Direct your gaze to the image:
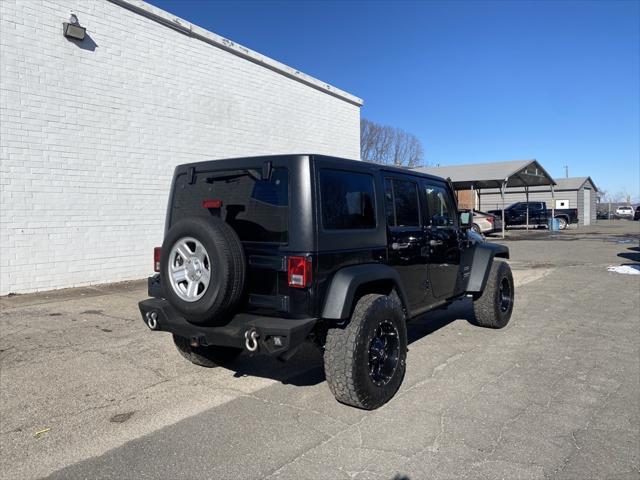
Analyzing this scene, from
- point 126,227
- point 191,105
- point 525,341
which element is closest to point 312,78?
point 191,105

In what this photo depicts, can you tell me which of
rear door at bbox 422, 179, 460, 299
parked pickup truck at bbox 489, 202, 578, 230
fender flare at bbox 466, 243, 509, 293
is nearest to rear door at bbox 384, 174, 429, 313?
rear door at bbox 422, 179, 460, 299

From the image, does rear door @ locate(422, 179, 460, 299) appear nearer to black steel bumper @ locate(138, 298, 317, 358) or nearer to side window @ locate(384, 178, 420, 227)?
side window @ locate(384, 178, 420, 227)

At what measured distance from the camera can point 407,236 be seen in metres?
4.87

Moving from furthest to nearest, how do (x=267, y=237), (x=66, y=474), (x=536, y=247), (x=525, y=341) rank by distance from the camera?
(x=536, y=247) < (x=525, y=341) < (x=267, y=237) < (x=66, y=474)

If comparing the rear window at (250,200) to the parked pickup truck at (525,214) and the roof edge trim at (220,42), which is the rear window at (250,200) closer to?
the roof edge trim at (220,42)

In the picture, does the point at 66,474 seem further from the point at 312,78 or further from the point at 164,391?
the point at 312,78

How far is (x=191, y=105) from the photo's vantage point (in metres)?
11.6

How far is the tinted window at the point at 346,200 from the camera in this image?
3902 mm

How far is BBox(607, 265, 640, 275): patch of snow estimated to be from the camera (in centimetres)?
1192

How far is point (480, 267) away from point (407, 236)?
1842 mm

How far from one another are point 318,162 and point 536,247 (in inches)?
722

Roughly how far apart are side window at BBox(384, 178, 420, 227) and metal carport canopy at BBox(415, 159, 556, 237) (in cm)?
2115

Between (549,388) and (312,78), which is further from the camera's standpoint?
(312,78)

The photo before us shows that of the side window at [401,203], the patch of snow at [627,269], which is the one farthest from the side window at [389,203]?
the patch of snow at [627,269]
